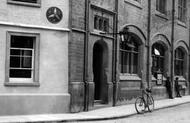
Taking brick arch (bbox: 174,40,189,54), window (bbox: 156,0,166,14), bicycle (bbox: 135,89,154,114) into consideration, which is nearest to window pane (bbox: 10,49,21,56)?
bicycle (bbox: 135,89,154,114)

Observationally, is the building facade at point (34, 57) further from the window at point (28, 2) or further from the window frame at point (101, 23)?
the window frame at point (101, 23)

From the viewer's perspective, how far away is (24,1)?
668 inches

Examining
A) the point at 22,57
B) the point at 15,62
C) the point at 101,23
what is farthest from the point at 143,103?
the point at 15,62

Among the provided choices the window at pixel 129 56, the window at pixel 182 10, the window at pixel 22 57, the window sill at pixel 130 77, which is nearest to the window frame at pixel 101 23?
the window at pixel 129 56

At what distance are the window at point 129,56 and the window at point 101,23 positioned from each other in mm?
2287

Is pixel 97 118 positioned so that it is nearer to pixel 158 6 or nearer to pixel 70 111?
pixel 70 111

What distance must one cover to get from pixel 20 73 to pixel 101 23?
5500 mm

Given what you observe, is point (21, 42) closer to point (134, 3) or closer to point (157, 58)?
point (134, 3)

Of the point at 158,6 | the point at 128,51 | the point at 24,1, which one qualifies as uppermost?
the point at 158,6

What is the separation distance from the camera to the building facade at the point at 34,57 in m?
16.4

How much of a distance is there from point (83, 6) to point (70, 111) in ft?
15.5

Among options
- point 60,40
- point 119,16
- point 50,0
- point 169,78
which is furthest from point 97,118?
point 169,78

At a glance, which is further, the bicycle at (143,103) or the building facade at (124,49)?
the bicycle at (143,103)

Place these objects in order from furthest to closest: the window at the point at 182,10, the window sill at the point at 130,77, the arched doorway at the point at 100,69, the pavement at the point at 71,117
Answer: the window at the point at 182,10
the window sill at the point at 130,77
the arched doorway at the point at 100,69
the pavement at the point at 71,117
